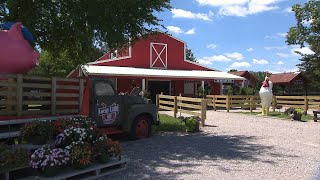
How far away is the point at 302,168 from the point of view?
25.0ft

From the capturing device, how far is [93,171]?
6.55 meters

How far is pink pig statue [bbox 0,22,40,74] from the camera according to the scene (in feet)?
25.0

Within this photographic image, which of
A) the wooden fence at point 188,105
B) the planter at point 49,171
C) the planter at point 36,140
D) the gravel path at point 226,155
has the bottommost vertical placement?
the gravel path at point 226,155

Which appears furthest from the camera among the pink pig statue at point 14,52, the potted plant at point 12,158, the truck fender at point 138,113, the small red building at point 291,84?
the small red building at point 291,84

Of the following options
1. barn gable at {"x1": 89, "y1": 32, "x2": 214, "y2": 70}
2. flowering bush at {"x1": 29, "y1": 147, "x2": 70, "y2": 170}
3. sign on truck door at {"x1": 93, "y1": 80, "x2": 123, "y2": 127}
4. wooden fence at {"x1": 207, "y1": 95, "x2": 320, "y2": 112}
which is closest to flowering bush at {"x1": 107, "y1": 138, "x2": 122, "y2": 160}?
flowering bush at {"x1": 29, "y1": 147, "x2": 70, "y2": 170}

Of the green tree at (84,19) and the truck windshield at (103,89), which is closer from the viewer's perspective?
the truck windshield at (103,89)

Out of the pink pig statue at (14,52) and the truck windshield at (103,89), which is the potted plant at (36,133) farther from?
the truck windshield at (103,89)

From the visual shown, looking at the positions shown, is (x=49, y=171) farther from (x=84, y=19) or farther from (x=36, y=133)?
(x=84, y=19)

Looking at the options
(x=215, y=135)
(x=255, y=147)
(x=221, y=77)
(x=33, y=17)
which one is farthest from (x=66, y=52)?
(x=221, y=77)

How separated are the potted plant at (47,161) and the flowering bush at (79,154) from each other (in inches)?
8.6

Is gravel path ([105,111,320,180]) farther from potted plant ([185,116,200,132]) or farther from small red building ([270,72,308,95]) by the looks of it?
small red building ([270,72,308,95])

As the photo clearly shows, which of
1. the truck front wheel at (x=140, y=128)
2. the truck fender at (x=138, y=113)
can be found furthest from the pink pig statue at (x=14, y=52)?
the truck front wheel at (x=140, y=128)

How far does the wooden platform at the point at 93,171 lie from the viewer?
598cm

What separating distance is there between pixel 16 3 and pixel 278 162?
25.6ft
